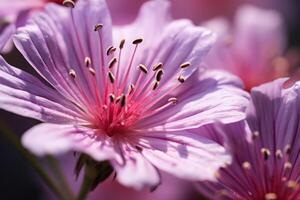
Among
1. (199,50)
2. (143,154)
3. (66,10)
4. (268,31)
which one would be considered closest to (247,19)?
(268,31)

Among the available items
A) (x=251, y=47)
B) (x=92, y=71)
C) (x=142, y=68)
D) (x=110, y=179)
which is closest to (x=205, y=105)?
(x=142, y=68)

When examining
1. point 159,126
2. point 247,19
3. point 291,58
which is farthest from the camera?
point 291,58

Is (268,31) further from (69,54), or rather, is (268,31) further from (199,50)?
(69,54)

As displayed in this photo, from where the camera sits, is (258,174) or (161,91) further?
(161,91)

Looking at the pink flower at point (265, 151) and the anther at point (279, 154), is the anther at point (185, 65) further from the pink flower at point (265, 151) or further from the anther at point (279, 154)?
the anther at point (279, 154)

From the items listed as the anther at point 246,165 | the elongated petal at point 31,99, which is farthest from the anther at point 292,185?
the elongated petal at point 31,99
